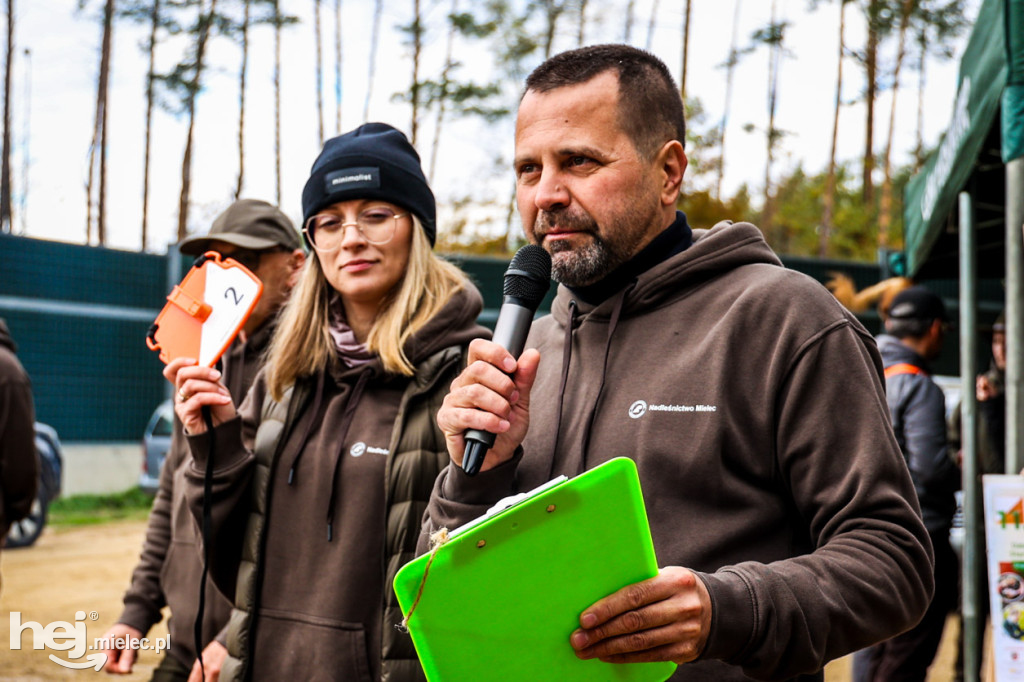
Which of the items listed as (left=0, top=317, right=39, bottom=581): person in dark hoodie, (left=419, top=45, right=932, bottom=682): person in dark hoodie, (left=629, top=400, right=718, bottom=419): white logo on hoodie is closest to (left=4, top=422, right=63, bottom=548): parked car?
(left=0, top=317, right=39, bottom=581): person in dark hoodie

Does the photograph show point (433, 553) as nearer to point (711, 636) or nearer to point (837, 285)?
point (711, 636)

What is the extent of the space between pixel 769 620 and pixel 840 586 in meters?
0.14

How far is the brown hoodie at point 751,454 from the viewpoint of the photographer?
1354mm

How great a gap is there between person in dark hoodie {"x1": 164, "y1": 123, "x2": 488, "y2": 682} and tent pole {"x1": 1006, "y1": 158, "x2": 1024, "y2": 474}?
2234 mm

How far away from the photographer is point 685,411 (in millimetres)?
1578

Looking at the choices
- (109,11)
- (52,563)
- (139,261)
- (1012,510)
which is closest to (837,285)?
(1012,510)

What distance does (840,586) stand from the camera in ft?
4.48

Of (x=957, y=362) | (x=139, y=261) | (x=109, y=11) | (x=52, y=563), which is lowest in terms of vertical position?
(x=52, y=563)

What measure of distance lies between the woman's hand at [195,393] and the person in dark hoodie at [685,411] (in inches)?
33.7

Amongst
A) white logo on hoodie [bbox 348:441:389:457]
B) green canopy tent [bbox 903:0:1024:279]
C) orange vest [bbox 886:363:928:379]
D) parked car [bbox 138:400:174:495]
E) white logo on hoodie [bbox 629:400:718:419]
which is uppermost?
green canopy tent [bbox 903:0:1024:279]

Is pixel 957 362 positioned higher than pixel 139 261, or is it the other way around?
pixel 139 261

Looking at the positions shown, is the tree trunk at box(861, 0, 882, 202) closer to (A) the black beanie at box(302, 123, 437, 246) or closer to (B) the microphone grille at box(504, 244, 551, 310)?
(A) the black beanie at box(302, 123, 437, 246)

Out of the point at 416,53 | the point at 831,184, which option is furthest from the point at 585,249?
the point at 831,184

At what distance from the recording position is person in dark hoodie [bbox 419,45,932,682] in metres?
1.33
